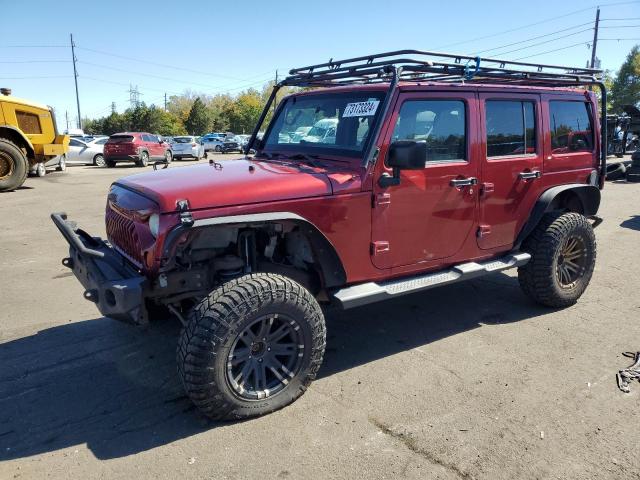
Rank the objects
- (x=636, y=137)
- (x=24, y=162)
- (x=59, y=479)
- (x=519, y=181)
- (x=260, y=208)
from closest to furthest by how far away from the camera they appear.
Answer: (x=59, y=479)
(x=260, y=208)
(x=519, y=181)
(x=24, y=162)
(x=636, y=137)

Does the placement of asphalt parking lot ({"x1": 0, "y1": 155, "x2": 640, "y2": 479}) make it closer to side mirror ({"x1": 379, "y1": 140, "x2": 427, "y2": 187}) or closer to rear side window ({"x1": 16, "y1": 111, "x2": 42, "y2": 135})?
side mirror ({"x1": 379, "y1": 140, "x2": 427, "y2": 187})

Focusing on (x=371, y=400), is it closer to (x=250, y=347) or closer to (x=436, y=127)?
(x=250, y=347)

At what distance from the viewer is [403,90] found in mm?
3723

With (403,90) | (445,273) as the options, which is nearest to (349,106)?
(403,90)

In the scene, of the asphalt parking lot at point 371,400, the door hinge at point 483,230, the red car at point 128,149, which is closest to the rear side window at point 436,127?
the door hinge at point 483,230

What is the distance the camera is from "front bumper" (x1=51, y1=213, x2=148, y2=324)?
294 centimetres

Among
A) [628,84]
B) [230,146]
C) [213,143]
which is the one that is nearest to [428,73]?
[230,146]

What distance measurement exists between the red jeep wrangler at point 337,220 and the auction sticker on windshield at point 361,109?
0.02 metres

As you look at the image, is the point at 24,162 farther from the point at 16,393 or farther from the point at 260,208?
the point at 260,208

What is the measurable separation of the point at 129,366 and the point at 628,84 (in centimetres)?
5559

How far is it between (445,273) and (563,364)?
1127mm

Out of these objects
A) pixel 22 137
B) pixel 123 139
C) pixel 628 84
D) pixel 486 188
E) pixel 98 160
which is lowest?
pixel 486 188

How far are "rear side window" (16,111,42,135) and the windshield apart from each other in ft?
39.7

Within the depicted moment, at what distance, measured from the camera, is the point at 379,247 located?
12.1ft
